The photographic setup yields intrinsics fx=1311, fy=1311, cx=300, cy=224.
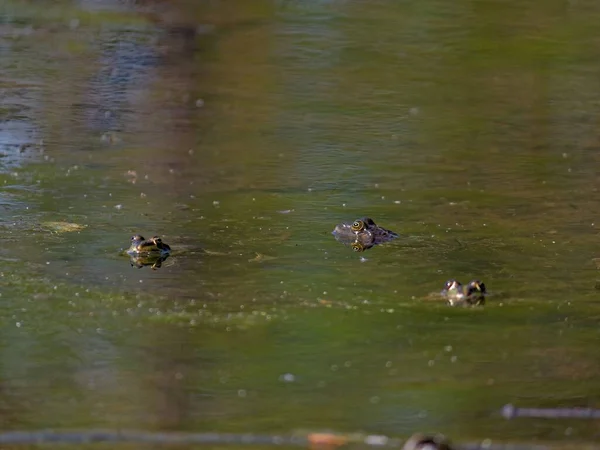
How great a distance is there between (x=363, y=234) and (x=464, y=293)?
0.84m

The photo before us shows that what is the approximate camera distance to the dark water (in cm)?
395

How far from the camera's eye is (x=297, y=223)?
584 centimetres

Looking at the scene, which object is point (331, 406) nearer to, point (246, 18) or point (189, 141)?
point (189, 141)

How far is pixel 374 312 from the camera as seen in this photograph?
15.3 ft

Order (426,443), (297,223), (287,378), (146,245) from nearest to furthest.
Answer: (426,443), (287,378), (146,245), (297,223)

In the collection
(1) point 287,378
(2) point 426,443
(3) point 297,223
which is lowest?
(3) point 297,223

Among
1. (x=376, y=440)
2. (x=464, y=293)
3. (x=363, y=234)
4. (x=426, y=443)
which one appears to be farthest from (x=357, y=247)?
(x=426, y=443)

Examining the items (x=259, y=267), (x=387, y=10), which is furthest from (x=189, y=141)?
(x=387, y=10)

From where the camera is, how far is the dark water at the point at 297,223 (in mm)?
3953

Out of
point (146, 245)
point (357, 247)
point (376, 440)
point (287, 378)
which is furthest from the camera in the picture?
point (357, 247)

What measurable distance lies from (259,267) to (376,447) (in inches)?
68.6

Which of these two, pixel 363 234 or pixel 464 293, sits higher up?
pixel 464 293

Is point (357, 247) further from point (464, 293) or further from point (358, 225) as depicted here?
point (464, 293)

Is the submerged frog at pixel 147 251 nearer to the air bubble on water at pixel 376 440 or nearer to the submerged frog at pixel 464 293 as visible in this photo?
the submerged frog at pixel 464 293
